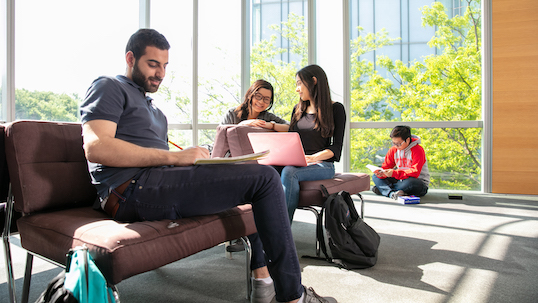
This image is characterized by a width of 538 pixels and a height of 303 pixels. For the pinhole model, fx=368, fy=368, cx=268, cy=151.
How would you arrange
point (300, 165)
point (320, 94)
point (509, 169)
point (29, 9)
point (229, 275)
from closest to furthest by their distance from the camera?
point (229, 275) < point (300, 165) < point (320, 94) < point (29, 9) < point (509, 169)

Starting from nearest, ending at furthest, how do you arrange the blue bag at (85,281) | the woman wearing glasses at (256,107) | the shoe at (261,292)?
1. the blue bag at (85,281)
2. the shoe at (261,292)
3. the woman wearing glasses at (256,107)

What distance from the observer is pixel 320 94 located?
2.75 meters

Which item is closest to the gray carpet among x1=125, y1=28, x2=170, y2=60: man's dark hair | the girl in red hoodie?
x1=125, y1=28, x2=170, y2=60: man's dark hair

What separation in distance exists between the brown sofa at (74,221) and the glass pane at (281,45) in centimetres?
407

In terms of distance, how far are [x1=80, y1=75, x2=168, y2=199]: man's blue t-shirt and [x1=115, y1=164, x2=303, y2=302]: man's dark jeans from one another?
98 millimetres

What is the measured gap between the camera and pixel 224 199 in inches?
54.1

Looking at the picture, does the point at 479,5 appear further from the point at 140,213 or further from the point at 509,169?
the point at 140,213

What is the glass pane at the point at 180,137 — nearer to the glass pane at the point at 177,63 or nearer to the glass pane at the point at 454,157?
the glass pane at the point at 177,63

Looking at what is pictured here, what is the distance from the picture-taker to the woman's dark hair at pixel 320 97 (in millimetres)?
2670

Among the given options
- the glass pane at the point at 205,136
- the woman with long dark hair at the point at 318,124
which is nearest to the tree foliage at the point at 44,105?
the glass pane at the point at 205,136

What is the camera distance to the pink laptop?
7.39ft

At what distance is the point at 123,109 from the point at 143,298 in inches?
34.3

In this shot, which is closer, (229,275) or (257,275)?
(257,275)

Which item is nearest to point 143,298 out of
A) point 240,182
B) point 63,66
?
point 240,182
